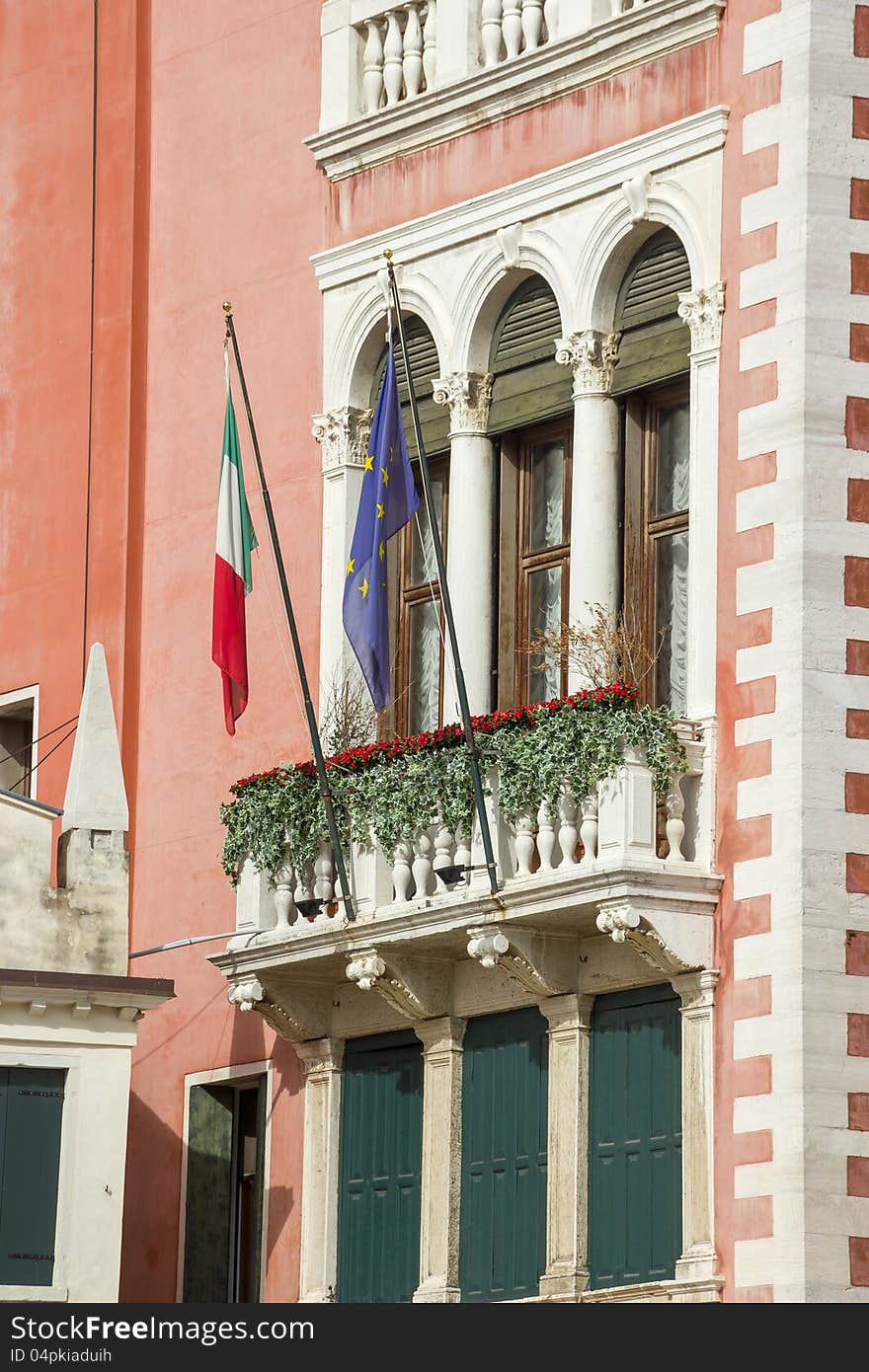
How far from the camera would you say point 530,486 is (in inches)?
1145

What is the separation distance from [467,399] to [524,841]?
3886 millimetres

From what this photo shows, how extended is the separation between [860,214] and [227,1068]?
879 cm

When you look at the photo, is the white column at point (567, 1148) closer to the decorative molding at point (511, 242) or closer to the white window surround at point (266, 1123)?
the white window surround at point (266, 1123)

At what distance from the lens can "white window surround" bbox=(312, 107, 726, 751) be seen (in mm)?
27047

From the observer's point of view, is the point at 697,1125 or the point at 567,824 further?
the point at 567,824

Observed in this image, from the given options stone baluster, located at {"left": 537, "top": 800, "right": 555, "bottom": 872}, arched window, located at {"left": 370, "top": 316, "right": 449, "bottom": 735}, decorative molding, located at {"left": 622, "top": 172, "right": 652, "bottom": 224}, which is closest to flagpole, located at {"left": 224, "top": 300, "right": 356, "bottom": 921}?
arched window, located at {"left": 370, "top": 316, "right": 449, "bottom": 735}

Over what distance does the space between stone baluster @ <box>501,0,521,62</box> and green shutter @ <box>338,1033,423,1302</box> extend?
738 centimetres

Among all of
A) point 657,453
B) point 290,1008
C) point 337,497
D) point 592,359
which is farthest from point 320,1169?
point 592,359

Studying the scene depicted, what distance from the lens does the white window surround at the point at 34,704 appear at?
109 feet

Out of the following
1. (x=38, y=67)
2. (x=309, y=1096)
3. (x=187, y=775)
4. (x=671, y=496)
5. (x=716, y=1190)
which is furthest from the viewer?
(x=38, y=67)

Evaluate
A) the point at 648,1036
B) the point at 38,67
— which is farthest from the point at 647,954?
the point at 38,67

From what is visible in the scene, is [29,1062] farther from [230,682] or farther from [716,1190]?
[716,1190]

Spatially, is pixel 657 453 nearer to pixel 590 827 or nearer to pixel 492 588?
pixel 492 588

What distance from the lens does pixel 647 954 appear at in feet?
86.5
